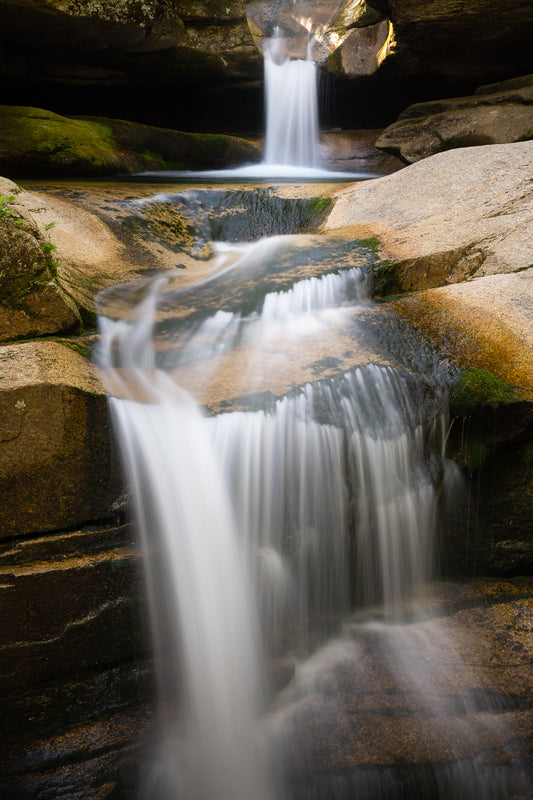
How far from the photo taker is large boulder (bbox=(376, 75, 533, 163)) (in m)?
7.61

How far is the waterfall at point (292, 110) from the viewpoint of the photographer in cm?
1119

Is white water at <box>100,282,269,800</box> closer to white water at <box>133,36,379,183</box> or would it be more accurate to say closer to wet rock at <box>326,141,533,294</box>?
wet rock at <box>326,141,533,294</box>

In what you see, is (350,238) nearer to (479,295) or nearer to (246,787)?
(479,295)

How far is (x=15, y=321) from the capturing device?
3213 mm

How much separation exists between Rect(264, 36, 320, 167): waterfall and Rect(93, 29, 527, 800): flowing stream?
28.9 ft

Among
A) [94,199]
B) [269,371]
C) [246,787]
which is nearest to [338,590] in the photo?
[246,787]

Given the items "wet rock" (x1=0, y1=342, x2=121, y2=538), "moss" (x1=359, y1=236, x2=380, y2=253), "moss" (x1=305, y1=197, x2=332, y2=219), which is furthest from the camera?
"moss" (x1=305, y1=197, x2=332, y2=219)

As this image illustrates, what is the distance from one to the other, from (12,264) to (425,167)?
17.0 ft

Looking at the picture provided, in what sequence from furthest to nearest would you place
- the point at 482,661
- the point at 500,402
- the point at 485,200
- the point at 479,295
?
the point at 485,200 → the point at 479,295 → the point at 500,402 → the point at 482,661

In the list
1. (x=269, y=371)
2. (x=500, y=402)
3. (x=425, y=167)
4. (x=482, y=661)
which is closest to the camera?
(x=482, y=661)

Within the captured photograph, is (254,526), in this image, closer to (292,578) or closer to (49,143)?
(292,578)

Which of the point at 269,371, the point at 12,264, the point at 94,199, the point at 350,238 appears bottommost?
the point at 269,371

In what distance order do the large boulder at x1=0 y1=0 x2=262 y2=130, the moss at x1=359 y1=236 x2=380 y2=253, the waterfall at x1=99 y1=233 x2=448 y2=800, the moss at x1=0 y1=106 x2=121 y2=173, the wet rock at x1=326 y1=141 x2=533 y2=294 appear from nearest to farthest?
1. the waterfall at x1=99 y1=233 x2=448 y2=800
2. the wet rock at x1=326 y1=141 x2=533 y2=294
3. the moss at x1=359 y1=236 x2=380 y2=253
4. the moss at x1=0 y1=106 x2=121 y2=173
5. the large boulder at x1=0 y1=0 x2=262 y2=130

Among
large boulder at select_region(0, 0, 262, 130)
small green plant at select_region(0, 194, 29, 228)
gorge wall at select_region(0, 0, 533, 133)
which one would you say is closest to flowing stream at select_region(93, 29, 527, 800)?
→ small green plant at select_region(0, 194, 29, 228)
